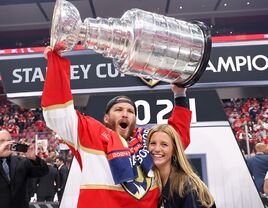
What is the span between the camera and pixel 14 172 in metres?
2.74

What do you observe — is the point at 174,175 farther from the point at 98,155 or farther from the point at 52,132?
the point at 52,132

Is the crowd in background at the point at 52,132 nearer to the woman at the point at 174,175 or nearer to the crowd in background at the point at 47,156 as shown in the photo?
the crowd in background at the point at 47,156

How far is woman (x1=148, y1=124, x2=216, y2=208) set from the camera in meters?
1.55

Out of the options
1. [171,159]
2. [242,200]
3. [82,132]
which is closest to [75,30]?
[82,132]

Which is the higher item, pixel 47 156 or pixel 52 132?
pixel 52 132

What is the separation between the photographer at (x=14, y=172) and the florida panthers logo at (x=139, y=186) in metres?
1.18

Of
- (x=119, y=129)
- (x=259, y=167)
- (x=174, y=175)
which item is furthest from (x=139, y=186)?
(x=259, y=167)

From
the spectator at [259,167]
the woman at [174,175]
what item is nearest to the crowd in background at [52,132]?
the spectator at [259,167]

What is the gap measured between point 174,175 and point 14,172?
156 cm

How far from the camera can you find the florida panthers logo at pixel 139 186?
1570 mm

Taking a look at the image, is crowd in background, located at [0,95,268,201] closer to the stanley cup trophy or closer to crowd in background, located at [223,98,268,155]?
crowd in background, located at [223,98,268,155]

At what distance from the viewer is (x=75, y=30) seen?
140cm

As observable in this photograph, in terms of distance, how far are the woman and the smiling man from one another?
60mm

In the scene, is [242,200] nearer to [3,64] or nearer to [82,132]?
[82,132]
